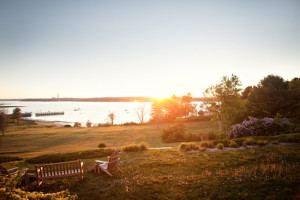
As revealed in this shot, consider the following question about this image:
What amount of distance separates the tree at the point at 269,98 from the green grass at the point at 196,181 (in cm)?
1814

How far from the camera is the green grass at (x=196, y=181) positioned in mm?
5539

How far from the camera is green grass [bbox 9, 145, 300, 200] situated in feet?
18.2

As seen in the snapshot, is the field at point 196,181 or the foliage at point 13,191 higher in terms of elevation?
the foliage at point 13,191

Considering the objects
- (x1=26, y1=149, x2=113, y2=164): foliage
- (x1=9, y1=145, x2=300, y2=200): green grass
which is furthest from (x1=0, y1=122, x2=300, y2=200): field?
(x1=26, y1=149, x2=113, y2=164): foliage

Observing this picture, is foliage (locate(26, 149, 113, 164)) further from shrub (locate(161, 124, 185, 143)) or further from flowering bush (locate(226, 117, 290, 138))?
flowering bush (locate(226, 117, 290, 138))

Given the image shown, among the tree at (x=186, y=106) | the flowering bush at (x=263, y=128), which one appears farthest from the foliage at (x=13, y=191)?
the tree at (x=186, y=106)

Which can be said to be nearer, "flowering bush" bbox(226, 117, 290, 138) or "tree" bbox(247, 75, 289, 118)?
"flowering bush" bbox(226, 117, 290, 138)

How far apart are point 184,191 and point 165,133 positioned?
18198mm

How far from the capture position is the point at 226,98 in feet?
73.5

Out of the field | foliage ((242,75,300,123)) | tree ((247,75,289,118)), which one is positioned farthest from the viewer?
tree ((247,75,289,118))

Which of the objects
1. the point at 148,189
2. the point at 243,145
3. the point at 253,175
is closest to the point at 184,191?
the point at 148,189

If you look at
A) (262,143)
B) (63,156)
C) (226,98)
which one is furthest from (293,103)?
(63,156)

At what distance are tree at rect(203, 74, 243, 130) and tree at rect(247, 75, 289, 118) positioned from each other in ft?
15.3

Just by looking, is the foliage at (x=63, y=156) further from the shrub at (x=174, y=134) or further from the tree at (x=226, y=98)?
the tree at (x=226, y=98)
